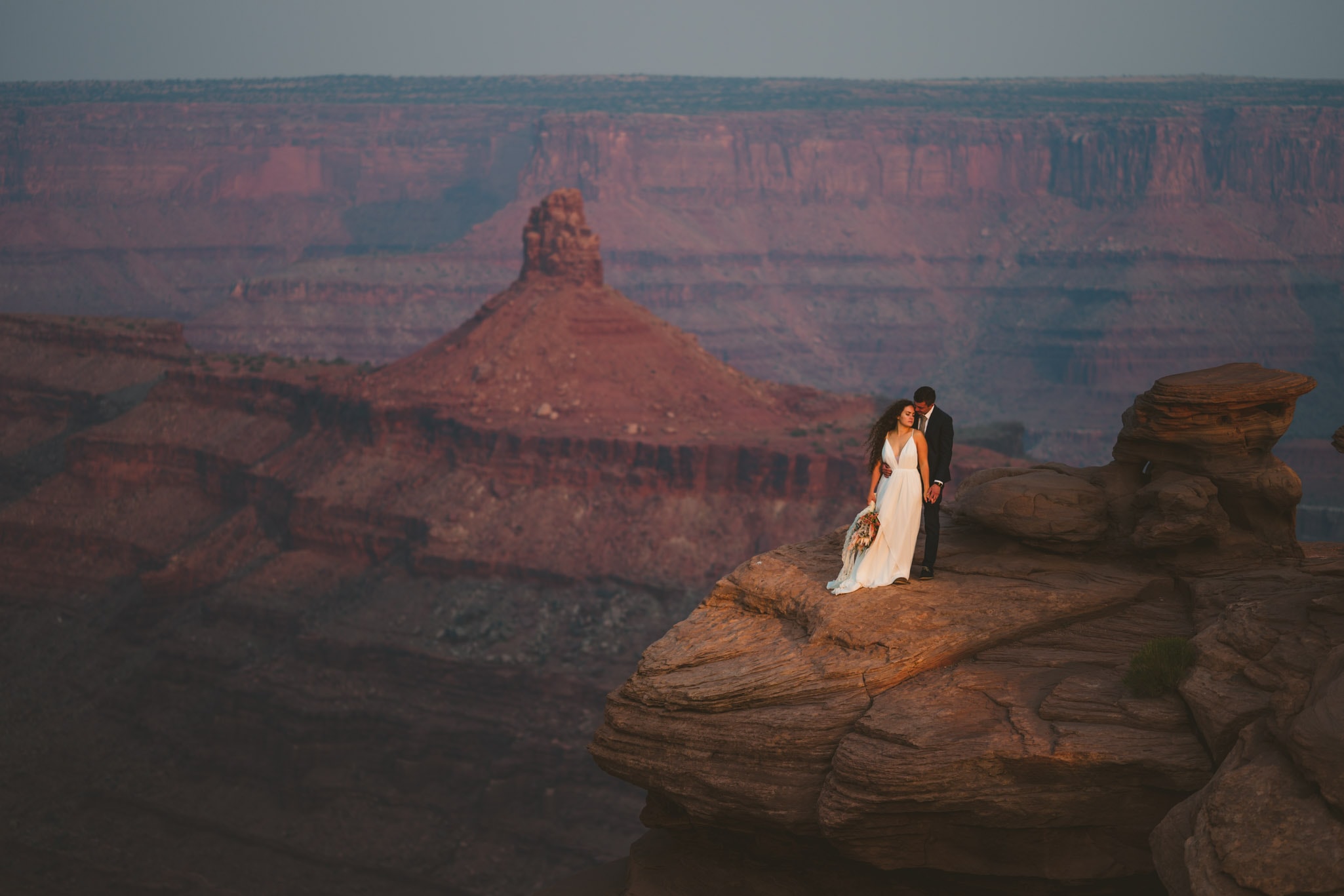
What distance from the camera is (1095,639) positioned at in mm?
22266

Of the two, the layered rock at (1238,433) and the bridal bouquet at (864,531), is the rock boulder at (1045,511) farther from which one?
the bridal bouquet at (864,531)

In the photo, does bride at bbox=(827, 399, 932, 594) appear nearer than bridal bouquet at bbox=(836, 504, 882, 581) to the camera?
No

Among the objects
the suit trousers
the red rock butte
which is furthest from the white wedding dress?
the red rock butte

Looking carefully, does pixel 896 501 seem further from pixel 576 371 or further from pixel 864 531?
pixel 576 371

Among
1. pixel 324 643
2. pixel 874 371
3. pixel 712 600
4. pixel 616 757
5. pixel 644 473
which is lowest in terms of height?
pixel 874 371

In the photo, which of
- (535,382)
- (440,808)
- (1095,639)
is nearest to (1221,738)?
(1095,639)

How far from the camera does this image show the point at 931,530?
23562 mm

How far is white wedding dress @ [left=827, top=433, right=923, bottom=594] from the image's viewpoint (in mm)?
23078

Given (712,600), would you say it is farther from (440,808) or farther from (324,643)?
(324,643)

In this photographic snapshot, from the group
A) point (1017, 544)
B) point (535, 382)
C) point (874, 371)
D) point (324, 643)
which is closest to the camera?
point (1017, 544)

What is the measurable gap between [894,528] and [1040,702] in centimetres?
364

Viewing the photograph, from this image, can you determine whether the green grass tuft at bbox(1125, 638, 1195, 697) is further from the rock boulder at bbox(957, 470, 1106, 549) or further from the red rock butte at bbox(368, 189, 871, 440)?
the red rock butte at bbox(368, 189, 871, 440)

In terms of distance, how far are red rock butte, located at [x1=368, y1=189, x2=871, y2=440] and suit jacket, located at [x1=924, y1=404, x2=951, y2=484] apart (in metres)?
57.2

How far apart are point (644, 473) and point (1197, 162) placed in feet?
448
